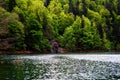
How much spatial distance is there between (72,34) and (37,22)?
27259 millimetres

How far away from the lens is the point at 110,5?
7844 inches

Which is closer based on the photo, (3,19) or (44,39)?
(3,19)

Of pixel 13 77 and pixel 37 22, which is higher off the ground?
pixel 37 22

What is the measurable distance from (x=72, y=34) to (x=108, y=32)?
32.5 m

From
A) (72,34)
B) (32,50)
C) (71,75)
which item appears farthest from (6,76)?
(72,34)

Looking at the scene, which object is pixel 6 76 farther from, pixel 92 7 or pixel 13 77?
pixel 92 7

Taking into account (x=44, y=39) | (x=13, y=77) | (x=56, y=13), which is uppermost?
(x=56, y=13)

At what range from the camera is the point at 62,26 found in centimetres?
17400

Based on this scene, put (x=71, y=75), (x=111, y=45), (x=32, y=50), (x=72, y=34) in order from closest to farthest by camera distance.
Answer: (x=71, y=75) < (x=32, y=50) < (x=72, y=34) < (x=111, y=45)

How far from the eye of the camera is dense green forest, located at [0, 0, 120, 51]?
125 m

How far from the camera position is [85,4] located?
19850cm

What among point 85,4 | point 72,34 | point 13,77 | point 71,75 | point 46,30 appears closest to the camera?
point 13,77

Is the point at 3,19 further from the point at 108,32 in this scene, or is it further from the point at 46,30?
the point at 108,32

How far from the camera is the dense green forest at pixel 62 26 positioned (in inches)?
4934
